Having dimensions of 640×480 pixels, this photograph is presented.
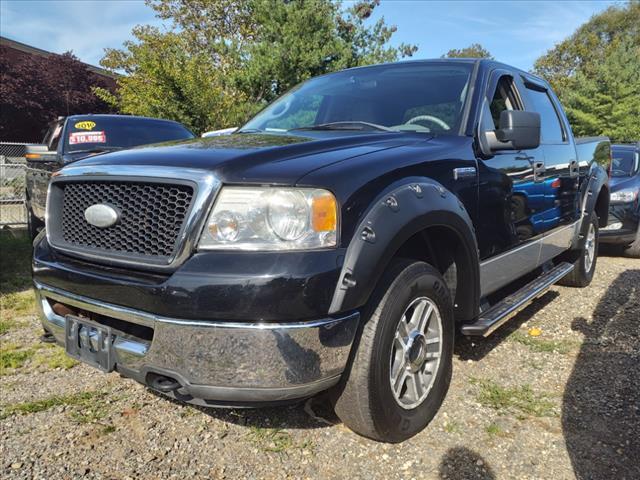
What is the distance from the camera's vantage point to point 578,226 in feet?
15.3

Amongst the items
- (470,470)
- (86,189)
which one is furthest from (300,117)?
(470,470)

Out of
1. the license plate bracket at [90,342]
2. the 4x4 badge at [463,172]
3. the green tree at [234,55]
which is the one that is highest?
the green tree at [234,55]

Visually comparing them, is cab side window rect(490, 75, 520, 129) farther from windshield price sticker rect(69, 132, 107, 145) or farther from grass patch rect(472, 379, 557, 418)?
windshield price sticker rect(69, 132, 107, 145)

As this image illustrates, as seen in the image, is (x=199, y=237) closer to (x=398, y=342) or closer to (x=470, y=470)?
(x=398, y=342)

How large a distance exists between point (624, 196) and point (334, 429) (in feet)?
20.9

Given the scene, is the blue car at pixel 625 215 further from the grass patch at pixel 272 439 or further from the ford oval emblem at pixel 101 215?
the ford oval emblem at pixel 101 215

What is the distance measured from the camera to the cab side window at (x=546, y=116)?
3.98 metres

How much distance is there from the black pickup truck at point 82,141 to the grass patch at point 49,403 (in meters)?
3.32

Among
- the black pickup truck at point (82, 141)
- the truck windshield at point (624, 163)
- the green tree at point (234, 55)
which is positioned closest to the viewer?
the black pickup truck at point (82, 141)

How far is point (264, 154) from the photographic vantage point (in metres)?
2.09

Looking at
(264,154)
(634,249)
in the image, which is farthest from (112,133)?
(634,249)

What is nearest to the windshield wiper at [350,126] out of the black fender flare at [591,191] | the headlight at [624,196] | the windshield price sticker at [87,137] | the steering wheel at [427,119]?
the steering wheel at [427,119]

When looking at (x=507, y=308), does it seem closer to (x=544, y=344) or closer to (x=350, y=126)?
(x=544, y=344)

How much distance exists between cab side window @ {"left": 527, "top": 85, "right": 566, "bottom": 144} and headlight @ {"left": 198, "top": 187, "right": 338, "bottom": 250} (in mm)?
2686
